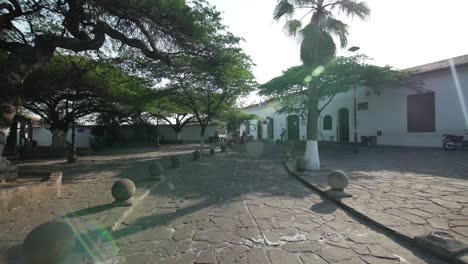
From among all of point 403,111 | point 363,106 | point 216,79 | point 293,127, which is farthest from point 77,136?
point 403,111

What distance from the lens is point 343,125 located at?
22625mm

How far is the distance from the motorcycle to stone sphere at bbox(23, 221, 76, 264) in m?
17.3

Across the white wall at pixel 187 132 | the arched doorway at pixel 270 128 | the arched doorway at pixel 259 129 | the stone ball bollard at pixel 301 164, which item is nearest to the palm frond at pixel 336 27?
the stone ball bollard at pixel 301 164

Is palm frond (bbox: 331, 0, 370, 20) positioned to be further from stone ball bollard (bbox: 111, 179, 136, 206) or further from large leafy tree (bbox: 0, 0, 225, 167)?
stone ball bollard (bbox: 111, 179, 136, 206)

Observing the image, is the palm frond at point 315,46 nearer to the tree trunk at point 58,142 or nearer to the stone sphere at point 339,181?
the stone sphere at point 339,181

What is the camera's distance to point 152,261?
3.30 metres

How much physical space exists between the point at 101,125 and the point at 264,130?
67.3 feet

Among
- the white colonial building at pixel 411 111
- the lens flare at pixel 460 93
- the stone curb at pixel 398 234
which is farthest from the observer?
the white colonial building at pixel 411 111

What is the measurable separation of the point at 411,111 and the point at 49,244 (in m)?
19.4

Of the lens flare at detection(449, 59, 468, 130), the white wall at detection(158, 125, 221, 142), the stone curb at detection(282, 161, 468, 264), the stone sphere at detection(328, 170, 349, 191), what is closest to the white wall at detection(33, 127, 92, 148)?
the white wall at detection(158, 125, 221, 142)

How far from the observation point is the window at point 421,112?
15.6 m

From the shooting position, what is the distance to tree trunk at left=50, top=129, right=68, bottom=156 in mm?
18188

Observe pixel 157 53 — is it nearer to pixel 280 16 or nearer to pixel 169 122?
pixel 280 16

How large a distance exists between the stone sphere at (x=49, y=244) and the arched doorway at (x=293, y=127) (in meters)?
27.1
